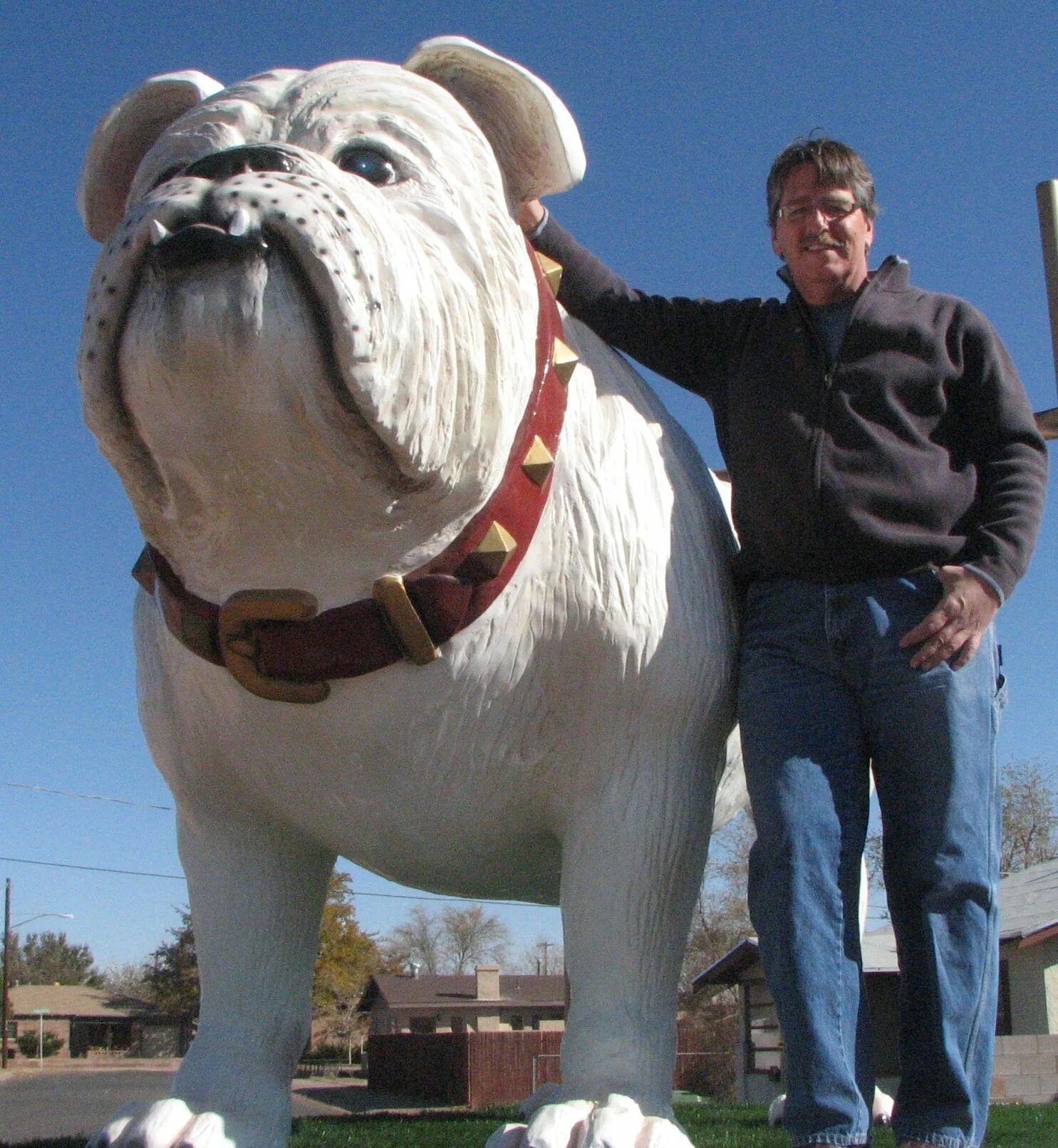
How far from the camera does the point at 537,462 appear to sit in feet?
5.87

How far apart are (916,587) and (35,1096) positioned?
1841 centimetres

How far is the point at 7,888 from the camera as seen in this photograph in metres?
34.7

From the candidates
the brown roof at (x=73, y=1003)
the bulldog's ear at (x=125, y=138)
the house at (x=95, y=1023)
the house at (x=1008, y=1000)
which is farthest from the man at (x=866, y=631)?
the brown roof at (x=73, y=1003)

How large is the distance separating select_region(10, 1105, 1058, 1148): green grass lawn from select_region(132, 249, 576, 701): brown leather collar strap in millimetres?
1195

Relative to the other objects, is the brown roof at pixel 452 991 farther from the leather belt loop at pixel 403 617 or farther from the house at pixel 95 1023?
the leather belt loop at pixel 403 617

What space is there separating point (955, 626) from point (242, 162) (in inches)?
43.7

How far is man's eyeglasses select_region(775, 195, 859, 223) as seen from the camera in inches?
82.1

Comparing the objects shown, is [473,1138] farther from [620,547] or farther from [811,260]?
[811,260]

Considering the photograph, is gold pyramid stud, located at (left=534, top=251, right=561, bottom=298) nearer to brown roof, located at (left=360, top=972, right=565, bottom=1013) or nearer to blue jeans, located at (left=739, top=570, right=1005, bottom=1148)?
blue jeans, located at (left=739, top=570, right=1005, bottom=1148)

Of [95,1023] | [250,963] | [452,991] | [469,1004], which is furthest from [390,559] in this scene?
[95,1023]

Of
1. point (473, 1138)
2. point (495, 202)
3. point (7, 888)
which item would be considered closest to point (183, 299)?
point (495, 202)

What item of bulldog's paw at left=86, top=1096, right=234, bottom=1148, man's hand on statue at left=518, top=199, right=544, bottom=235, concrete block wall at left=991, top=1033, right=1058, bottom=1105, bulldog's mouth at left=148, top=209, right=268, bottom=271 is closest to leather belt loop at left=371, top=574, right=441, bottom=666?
bulldog's mouth at left=148, top=209, right=268, bottom=271

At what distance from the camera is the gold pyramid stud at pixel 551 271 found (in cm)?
205

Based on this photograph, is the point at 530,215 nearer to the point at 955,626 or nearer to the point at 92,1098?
the point at 955,626
